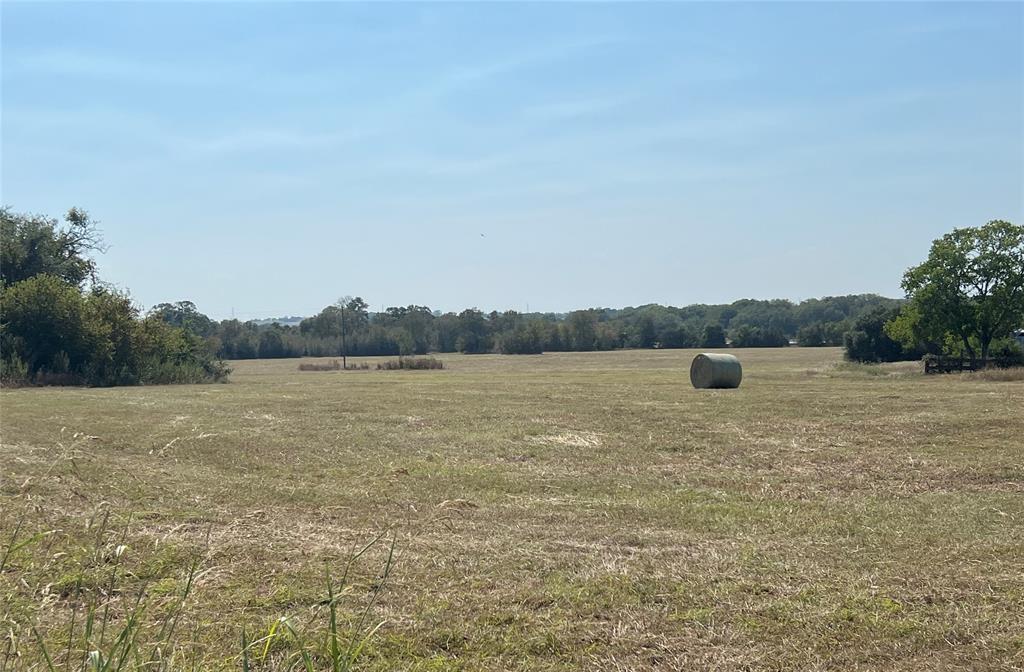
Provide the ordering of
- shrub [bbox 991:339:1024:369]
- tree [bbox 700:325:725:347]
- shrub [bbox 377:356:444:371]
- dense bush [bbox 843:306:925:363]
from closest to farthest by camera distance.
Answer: shrub [bbox 991:339:1024:369], dense bush [bbox 843:306:925:363], shrub [bbox 377:356:444:371], tree [bbox 700:325:725:347]

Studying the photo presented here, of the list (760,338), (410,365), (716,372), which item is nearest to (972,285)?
(716,372)

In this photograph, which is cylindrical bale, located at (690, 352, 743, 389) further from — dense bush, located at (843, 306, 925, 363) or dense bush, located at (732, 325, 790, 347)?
dense bush, located at (732, 325, 790, 347)

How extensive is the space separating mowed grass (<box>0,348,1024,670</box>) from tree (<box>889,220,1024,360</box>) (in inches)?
993

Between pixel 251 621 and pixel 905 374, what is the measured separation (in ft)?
123

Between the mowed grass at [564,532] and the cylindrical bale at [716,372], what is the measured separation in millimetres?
10080

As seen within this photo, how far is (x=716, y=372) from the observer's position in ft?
93.7

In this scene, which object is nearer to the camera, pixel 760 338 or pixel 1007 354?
pixel 1007 354

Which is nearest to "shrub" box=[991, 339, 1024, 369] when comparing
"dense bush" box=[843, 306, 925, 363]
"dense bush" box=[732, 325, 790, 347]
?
"dense bush" box=[843, 306, 925, 363]

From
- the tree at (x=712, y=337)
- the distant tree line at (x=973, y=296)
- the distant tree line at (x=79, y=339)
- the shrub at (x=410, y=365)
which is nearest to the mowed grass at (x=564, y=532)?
the distant tree line at (x=79, y=339)

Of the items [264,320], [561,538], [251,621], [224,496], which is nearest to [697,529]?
[561,538]

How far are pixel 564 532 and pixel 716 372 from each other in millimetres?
21056

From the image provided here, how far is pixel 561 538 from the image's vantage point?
827cm

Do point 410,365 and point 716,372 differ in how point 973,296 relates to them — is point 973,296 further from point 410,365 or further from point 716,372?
point 410,365

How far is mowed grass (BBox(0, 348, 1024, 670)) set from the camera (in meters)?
5.31
